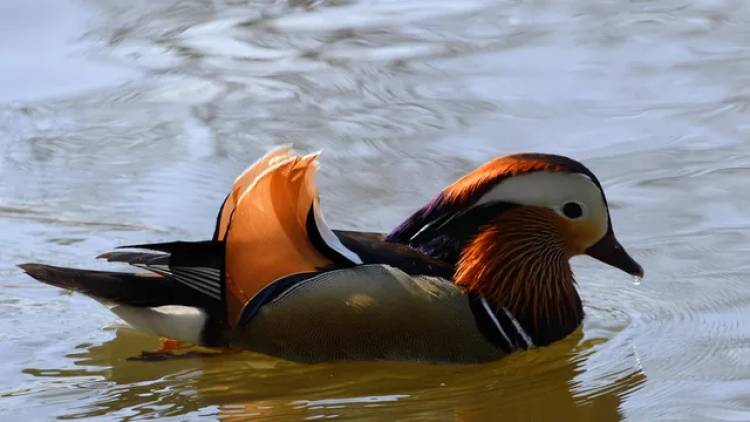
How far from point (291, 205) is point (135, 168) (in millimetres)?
1967

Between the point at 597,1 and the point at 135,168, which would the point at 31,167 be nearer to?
the point at 135,168

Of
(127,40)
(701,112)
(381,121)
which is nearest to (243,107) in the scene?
(381,121)

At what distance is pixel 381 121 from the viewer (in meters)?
7.73

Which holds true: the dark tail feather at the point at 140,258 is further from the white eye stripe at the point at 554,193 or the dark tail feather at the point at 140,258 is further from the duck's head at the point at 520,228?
the white eye stripe at the point at 554,193

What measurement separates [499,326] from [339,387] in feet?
2.15

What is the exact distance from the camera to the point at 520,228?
5750 millimetres

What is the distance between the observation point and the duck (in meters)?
5.34

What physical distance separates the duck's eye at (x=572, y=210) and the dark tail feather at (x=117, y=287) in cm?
127

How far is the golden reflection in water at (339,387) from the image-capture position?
502 cm

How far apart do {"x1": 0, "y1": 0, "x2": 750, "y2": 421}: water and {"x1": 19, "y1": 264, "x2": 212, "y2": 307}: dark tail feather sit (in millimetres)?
217

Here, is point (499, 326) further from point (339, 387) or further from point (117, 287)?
point (117, 287)

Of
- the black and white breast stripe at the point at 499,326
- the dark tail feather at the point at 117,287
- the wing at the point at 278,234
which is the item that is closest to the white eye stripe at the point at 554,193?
the black and white breast stripe at the point at 499,326

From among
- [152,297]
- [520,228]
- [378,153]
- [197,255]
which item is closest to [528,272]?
[520,228]

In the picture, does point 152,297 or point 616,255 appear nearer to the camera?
point 152,297
